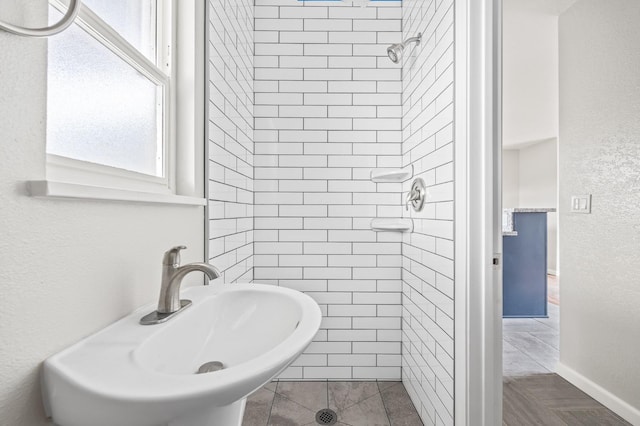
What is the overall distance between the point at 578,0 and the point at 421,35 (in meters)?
1.29

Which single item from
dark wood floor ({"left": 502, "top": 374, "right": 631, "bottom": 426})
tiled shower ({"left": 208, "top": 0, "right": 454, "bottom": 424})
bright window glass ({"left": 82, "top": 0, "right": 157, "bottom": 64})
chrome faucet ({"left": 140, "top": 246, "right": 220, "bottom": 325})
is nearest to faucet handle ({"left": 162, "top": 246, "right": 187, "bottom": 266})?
chrome faucet ({"left": 140, "top": 246, "right": 220, "bottom": 325})

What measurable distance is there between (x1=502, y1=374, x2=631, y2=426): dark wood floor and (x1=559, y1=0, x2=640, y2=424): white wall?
0.12 meters

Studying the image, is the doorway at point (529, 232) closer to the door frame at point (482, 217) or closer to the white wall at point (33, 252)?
the door frame at point (482, 217)

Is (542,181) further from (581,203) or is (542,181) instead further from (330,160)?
(330,160)

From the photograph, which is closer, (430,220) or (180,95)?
(180,95)

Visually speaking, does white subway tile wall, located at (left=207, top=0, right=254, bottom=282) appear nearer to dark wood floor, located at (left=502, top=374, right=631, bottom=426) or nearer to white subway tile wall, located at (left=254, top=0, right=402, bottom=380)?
white subway tile wall, located at (left=254, top=0, right=402, bottom=380)

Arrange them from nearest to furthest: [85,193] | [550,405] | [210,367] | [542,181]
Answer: [85,193]
[210,367]
[550,405]
[542,181]

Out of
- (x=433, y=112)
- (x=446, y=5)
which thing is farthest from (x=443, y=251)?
(x=446, y=5)

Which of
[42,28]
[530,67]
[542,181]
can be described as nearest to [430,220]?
[42,28]

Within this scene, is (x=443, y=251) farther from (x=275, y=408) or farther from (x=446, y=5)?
(x=275, y=408)

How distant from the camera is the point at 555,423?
165 cm

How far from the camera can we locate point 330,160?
199 centimetres

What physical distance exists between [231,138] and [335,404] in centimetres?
152

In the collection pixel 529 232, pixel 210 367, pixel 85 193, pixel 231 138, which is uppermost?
pixel 231 138
